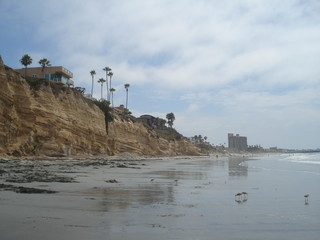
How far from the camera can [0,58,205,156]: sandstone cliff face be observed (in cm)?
2784

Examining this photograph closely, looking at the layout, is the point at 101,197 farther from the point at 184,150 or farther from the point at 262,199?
the point at 184,150

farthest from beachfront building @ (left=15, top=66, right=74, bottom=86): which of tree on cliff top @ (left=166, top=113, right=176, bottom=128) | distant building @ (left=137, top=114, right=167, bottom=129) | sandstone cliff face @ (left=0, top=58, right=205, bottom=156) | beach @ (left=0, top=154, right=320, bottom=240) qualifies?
tree on cliff top @ (left=166, top=113, right=176, bottom=128)

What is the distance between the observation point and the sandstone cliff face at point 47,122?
2784 centimetres

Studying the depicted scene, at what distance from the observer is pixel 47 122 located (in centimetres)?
3303

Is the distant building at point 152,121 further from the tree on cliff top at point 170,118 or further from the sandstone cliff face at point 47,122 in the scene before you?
the sandstone cliff face at point 47,122

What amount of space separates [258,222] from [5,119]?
2681 centimetres

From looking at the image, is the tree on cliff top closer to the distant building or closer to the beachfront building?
the distant building

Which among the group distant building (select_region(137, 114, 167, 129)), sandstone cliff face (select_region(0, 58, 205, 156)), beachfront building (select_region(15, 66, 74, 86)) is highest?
beachfront building (select_region(15, 66, 74, 86))

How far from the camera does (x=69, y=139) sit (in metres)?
36.3

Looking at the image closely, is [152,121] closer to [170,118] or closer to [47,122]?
[170,118]

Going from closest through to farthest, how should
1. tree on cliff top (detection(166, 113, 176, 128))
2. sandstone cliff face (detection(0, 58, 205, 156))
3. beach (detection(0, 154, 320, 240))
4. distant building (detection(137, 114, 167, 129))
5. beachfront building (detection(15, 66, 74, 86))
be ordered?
beach (detection(0, 154, 320, 240)) → sandstone cliff face (detection(0, 58, 205, 156)) → beachfront building (detection(15, 66, 74, 86)) → distant building (detection(137, 114, 167, 129)) → tree on cliff top (detection(166, 113, 176, 128))

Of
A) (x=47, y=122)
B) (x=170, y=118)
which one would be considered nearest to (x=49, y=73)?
(x=47, y=122)

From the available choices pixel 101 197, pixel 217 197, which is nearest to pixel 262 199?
pixel 217 197

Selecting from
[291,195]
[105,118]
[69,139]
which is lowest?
[291,195]
